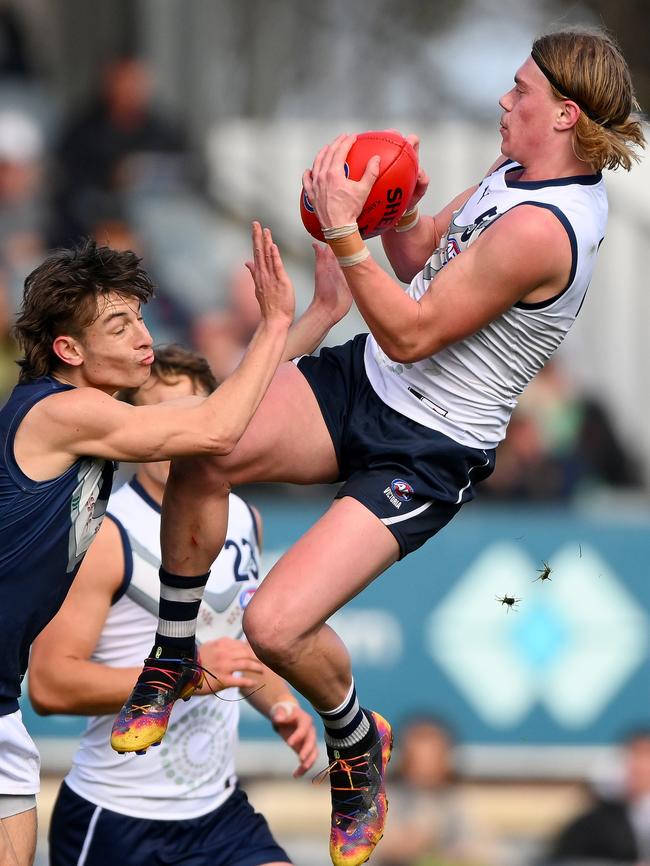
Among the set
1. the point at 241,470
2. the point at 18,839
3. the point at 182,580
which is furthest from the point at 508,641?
the point at 18,839

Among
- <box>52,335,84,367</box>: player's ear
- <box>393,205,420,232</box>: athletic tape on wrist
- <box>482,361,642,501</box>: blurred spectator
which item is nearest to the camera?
<box>52,335,84,367</box>: player's ear

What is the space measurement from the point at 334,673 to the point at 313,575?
1.18 feet

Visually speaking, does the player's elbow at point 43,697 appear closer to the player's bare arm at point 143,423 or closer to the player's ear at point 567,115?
the player's bare arm at point 143,423

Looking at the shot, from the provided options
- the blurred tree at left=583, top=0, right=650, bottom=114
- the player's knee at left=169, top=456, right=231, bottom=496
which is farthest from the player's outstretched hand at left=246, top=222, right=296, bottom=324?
the blurred tree at left=583, top=0, right=650, bottom=114

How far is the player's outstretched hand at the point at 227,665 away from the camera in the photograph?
4406 millimetres

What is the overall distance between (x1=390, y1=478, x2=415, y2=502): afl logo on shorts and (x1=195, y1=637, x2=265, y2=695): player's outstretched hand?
31.9 inches

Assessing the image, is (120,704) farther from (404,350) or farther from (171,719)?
(404,350)

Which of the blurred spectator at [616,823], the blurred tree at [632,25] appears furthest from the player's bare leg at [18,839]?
the blurred tree at [632,25]

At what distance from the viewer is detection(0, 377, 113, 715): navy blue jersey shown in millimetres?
3846

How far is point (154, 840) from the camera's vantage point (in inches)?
183

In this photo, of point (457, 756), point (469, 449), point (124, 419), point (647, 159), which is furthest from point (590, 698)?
point (124, 419)

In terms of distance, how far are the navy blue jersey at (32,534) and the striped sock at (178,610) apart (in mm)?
271

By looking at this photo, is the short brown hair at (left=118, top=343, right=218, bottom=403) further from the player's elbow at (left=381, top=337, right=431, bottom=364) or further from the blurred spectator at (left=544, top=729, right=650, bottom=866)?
the blurred spectator at (left=544, top=729, right=650, bottom=866)

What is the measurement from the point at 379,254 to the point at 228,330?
126 centimetres
